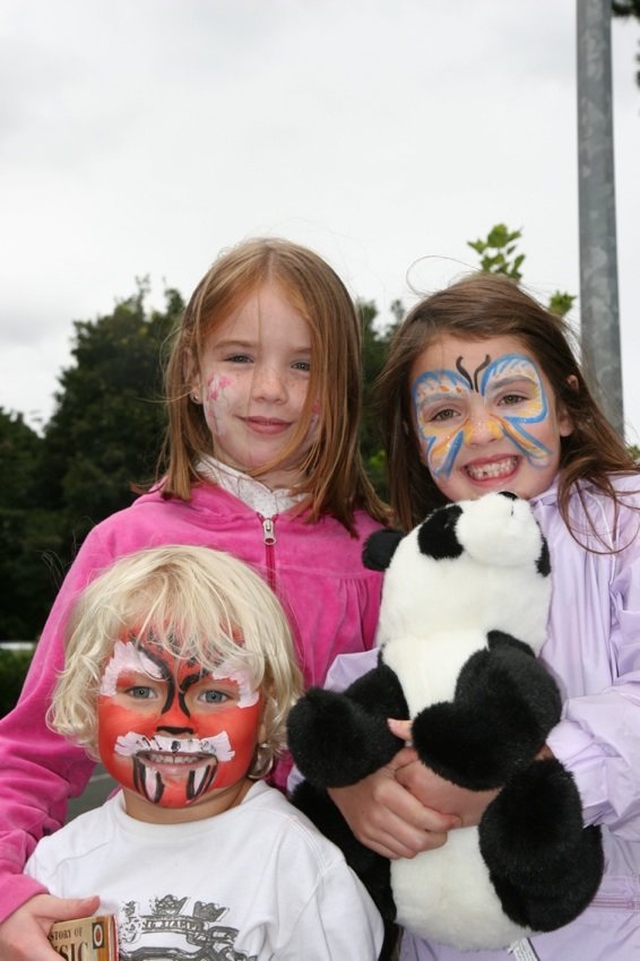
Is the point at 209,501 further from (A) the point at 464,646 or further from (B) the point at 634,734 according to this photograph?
(B) the point at 634,734

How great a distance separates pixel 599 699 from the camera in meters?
2.15

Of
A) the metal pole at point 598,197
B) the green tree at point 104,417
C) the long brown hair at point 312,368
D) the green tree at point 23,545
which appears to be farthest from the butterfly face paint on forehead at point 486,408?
the green tree at point 23,545

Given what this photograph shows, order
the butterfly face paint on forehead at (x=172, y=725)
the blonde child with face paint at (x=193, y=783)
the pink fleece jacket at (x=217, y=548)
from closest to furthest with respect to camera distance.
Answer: the blonde child with face paint at (x=193, y=783)
the butterfly face paint on forehead at (x=172, y=725)
the pink fleece jacket at (x=217, y=548)

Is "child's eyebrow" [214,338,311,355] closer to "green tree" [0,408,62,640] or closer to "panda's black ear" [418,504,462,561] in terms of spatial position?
"panda's black ear" [418,504,462,561]

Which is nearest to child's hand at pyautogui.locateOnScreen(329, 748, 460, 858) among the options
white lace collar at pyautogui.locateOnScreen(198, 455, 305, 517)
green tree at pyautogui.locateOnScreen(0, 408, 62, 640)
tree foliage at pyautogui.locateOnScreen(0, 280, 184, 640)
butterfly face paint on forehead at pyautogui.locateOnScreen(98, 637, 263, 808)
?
butterfly face paint on forehead at pyautogui.locateOnScreen(98, 637, 263, 808)

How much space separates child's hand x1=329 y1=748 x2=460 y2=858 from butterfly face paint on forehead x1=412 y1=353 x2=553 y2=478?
0.83m

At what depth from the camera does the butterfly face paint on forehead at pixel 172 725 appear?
2150 mm

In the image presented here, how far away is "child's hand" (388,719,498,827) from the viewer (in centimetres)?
207

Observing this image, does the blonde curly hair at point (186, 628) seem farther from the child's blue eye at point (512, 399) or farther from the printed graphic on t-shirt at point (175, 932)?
the child's blue eye at point (512, 399)

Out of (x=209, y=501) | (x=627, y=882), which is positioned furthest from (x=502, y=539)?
(x=209, y=501)

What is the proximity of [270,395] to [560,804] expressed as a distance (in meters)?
1.26

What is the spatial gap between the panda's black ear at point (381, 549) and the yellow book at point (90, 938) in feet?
2.99

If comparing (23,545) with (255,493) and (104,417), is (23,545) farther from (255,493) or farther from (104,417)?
(255,493)

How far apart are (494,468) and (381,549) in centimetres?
42
